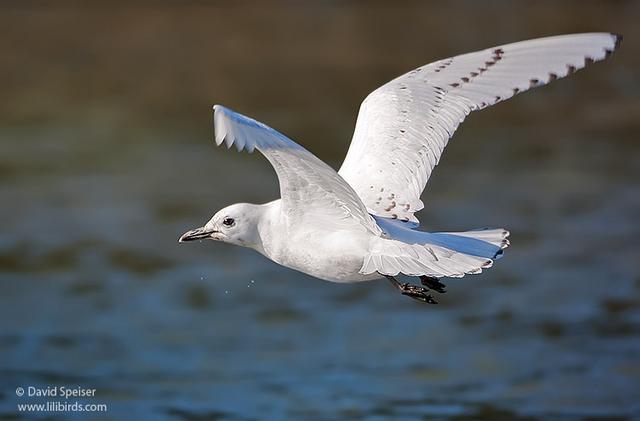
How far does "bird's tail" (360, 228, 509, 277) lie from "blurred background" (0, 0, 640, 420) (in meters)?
4.75

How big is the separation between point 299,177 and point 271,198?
9179 millimetres

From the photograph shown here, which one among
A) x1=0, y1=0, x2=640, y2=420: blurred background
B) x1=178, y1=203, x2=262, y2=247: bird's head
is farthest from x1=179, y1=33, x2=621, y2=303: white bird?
x1=0, y1=0, x2=640, y2=420: blurred background

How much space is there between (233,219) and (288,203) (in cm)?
41

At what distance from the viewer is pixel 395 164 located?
310 inches

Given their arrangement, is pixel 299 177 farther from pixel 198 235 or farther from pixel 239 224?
pixel 198 235

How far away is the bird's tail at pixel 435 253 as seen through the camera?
6.62 metres

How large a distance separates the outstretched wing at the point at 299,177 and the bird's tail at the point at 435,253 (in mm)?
168

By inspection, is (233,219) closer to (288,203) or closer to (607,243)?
(288,203)

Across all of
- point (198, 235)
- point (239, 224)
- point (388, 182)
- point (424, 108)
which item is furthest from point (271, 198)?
point (239, 224)

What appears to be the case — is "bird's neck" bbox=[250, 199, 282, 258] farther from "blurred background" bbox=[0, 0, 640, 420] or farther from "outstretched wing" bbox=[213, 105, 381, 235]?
"blurred background" bbox=[0, 0, 640, 420]

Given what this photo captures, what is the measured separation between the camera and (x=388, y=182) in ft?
25.6

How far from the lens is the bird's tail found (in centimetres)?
662

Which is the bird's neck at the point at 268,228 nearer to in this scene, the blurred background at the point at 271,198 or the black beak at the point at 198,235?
the black beak at the point at 198,235

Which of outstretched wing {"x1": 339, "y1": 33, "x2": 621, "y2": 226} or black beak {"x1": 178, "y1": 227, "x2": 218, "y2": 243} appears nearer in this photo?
black beak {"x1": 178, "y1": 227, "x2": 218, "y2": 243}
